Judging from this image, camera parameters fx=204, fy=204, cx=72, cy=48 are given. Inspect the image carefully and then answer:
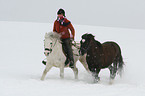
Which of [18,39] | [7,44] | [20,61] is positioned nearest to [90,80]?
[20,61]

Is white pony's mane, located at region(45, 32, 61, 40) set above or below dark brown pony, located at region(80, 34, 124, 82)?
above

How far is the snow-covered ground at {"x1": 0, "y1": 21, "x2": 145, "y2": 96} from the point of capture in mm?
5547

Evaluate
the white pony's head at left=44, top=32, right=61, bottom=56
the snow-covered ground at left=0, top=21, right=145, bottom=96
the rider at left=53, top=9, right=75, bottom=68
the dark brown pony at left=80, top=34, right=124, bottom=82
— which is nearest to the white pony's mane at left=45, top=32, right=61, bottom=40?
the white pony's head at left=44, top=32, right=61, bottom=56

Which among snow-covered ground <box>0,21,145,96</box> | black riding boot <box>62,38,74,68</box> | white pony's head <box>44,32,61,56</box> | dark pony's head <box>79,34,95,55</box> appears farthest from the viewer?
black riding boot <box>62,38,74,68</box>

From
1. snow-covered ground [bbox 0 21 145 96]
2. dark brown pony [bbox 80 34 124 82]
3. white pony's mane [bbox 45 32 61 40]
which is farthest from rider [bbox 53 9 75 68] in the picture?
snow-covered ground [bbox 0 21 145 96]

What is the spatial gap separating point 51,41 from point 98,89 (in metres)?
2.02

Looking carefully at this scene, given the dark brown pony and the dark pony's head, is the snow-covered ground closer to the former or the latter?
the dark brown pony

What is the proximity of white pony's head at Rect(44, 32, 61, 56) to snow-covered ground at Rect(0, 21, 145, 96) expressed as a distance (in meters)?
1.02

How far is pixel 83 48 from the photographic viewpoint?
6305 millimetres

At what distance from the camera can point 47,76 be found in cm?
766

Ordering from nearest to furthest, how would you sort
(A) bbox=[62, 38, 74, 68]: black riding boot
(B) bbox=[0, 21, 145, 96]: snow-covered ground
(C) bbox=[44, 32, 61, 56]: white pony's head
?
(B) bbox=[0, 21, 145, 96]: snow-covered ground < (C) bbox=[44, 32, 61, 56]: white pony's head < (A) bbox=[62, 38, 74, 68]: black riding boot

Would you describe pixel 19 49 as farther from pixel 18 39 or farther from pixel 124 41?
pixel 124 41

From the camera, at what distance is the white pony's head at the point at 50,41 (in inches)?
239

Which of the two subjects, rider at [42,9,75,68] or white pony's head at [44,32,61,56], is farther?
rider at [42,9,75,68]
